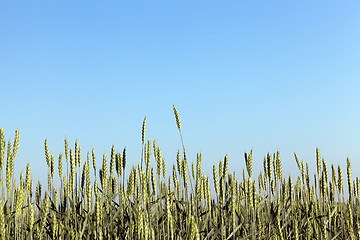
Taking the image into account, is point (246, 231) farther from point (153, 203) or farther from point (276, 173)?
point (153, 203)

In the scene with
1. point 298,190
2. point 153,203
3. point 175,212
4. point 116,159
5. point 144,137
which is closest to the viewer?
point 144,137

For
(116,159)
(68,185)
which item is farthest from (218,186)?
(68,185)

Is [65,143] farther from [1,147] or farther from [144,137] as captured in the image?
[144,137]

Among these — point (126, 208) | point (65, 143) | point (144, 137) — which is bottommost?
point (126, 208)

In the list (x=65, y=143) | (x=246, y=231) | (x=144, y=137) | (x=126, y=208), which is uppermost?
(x=65, y=143)

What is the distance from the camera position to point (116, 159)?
9.01 feet

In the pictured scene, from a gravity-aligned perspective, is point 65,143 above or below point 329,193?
above

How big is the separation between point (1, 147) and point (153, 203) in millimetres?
1176

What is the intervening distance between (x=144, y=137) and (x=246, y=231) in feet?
5.67

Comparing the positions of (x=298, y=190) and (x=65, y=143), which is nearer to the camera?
(x=65, y=143)

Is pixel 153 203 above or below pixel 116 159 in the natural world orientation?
below

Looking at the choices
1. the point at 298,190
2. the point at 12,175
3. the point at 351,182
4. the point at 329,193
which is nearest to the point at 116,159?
the point at 12,175

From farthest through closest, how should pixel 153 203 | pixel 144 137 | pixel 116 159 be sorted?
1. pixel 153 203
2. pixel 116 159
3. pixel 144 137

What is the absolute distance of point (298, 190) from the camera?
4457 millimetres
